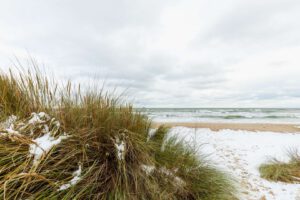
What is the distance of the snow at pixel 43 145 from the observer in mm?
1566

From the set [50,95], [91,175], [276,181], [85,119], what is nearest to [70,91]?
[50,95]

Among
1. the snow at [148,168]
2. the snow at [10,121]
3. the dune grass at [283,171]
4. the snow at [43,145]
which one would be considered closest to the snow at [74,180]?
the snow at [43,145]

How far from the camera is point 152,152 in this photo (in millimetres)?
2375

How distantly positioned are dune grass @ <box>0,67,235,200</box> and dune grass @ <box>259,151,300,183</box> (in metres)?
1.51

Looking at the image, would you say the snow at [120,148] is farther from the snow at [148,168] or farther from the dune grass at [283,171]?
the dune grass at [283,171]

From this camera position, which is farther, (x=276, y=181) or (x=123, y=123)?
(x=276, y=181)

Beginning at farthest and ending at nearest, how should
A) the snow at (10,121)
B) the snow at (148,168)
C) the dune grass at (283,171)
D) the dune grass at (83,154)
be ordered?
1. the dune grass at (283,171)
2. the snow at (148,168)
3. the snow at (10,121)
4. the dune grass at (83,154)

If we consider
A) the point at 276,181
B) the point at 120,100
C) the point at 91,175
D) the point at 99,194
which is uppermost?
the point at 120,100

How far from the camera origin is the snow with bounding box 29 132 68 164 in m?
1.57

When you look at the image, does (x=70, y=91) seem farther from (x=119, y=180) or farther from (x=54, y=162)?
(x=119, y=180)

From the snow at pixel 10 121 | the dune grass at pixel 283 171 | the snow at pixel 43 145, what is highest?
the snow at pixel 10 121

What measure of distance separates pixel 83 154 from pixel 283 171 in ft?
12.4

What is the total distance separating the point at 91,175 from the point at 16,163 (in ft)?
2.07

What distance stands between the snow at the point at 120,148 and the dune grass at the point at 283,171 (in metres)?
3.12
